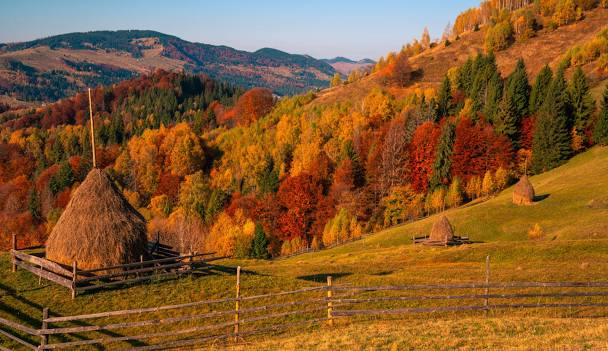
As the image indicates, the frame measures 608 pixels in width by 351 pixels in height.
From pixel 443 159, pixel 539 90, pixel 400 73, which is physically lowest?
pixel 443 159

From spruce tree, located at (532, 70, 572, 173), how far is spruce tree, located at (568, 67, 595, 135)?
176 cm

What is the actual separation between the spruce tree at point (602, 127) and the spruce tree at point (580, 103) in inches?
153

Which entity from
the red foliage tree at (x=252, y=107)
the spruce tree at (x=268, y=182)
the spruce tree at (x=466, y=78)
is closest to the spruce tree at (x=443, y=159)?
the spruce tree at (x=466, y=78)

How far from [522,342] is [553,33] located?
149 meters

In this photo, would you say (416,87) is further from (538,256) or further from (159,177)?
(538,256)

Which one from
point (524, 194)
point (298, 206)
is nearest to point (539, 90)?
point (524, 194)

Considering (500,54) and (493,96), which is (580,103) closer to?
(493,96)

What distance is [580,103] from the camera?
78438 mm

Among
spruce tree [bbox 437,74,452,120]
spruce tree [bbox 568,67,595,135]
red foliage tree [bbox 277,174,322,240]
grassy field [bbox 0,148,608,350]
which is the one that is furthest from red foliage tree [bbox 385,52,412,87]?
grassy field [bbox 0,148,608,350]

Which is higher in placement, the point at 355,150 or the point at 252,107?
the point at 252,107

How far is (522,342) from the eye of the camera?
1376 cm

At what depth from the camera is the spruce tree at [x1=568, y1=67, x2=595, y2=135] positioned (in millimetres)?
76750

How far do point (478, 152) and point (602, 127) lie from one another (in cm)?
1941

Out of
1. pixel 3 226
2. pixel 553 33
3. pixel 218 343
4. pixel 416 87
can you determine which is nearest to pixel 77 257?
pixel 218 343
